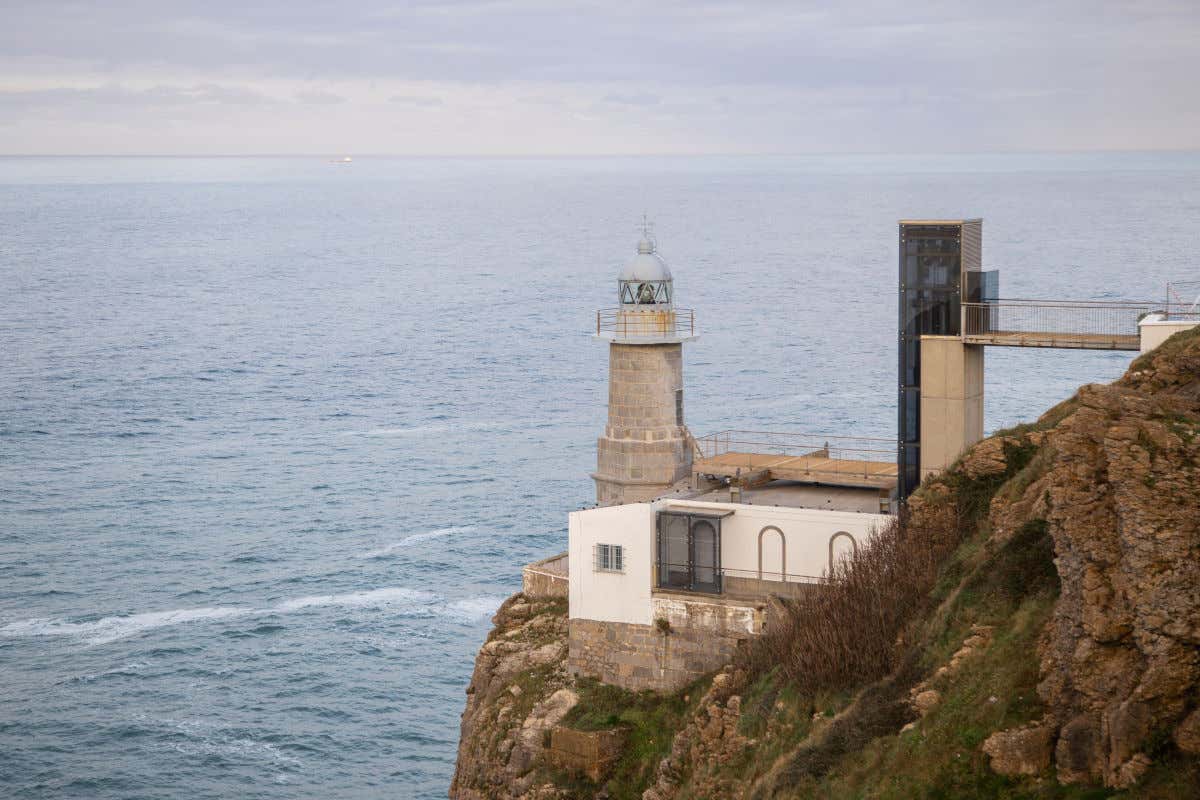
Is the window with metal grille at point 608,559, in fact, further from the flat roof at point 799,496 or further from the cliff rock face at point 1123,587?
the cliff rock face at point 1123,587

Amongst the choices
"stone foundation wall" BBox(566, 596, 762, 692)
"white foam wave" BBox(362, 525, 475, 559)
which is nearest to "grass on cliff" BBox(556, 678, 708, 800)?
"stone foundation wall" BBox(566, 596, 762, 692)

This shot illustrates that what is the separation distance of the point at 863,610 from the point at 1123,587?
32.0ft

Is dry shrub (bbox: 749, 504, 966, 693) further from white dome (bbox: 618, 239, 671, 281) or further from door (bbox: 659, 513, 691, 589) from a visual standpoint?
white dome (bbox: 618, 239, 671, 281)

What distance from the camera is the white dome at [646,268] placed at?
150ft

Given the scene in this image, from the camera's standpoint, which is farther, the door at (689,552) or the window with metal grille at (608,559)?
the window with metal grille at (608,559)

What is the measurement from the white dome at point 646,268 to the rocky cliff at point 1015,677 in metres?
12.5

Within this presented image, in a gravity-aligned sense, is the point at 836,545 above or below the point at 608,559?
above

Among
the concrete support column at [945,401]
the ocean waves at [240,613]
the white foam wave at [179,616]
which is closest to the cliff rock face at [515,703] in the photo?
the concrete support column at [945,401]

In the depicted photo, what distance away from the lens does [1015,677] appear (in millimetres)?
25766

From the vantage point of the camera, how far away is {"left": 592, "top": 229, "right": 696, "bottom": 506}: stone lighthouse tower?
4472cm

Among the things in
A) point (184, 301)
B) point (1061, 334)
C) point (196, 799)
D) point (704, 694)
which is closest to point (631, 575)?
point (704, 694)

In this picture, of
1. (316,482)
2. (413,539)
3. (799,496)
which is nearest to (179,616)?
(413,539)

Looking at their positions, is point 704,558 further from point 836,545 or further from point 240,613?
point 240,613

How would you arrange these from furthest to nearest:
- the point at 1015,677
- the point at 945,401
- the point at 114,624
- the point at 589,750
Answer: the point at 114,624 → the point at 945,401 → the point at 589,750 → the point at 1015,677
